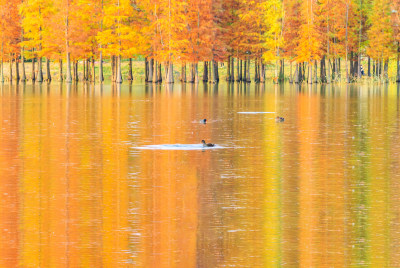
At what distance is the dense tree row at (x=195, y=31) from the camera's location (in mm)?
105000

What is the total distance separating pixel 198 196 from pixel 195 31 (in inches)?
3644

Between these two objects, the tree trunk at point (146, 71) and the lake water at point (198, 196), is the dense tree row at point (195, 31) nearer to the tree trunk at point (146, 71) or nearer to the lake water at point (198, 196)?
the tree trunk at point (146, 71)

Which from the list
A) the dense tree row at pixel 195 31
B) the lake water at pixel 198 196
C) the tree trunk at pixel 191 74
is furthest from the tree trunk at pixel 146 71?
the lake water at pixel 198 196

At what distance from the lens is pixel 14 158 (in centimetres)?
2462

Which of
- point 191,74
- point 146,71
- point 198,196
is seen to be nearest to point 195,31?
point 191,74

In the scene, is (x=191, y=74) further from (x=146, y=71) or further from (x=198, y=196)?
(x=198, y=196)

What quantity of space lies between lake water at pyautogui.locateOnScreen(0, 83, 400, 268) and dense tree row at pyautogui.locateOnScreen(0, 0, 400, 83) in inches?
2771

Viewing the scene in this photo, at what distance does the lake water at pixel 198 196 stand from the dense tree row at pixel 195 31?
2771 inches

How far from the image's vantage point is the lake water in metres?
13.0

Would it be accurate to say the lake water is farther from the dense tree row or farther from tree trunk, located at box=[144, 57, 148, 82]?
tree trunk, located at box=[144, 57, 148, 82]

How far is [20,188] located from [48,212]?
3.10 meters

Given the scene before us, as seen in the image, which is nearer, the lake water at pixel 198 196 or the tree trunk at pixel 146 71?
the lake water at pixel 198 196

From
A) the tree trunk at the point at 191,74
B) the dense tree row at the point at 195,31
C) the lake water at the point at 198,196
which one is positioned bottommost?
the lake water at the point at 198,196

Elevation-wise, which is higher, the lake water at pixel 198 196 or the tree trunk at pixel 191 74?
the tree trunk at pixel 191 74
